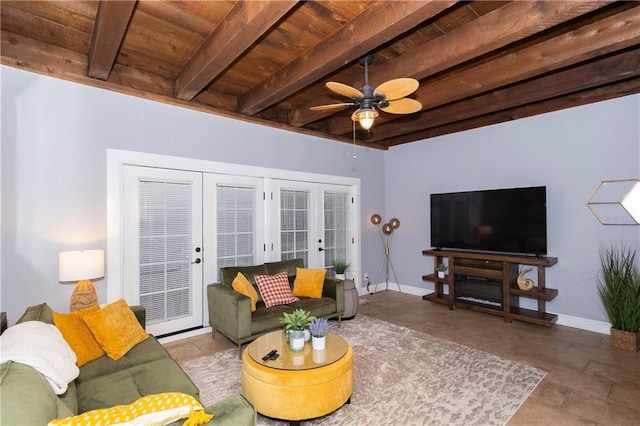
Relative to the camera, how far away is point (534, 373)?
9.90 feet

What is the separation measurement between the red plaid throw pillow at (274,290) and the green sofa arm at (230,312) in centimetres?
40

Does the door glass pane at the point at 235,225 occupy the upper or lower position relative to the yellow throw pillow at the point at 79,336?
upper

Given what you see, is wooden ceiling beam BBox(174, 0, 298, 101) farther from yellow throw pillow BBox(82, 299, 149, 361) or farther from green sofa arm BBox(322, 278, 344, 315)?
green sofa arm BBox(322, 278, 344, 315)

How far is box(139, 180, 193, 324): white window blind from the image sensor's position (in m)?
3.80

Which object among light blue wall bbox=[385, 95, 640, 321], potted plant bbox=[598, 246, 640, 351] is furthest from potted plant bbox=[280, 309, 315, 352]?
light blue wall bbox=[385, 95, 640, 321]

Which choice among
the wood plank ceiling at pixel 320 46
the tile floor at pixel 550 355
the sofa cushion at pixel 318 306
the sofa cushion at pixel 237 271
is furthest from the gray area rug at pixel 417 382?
the wood plank ceiling at pixel 320 46

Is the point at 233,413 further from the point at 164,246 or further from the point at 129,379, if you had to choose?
the point at 164,246

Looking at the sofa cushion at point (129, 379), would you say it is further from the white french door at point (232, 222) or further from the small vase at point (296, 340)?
the white french door at point (232, 222)

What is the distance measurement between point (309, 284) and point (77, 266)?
2.51 m

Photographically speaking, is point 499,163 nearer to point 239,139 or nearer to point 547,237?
point 547,237

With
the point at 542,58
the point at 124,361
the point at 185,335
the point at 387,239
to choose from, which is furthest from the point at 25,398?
the point at 387,239

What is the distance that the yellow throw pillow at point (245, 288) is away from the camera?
369 cm

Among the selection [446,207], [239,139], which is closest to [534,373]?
[446,207]

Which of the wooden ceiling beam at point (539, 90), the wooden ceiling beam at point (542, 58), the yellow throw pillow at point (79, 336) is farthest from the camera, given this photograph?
the wooden ceiling beam at point (539, 90)
